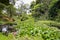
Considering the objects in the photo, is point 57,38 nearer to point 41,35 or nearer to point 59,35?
point 59,35

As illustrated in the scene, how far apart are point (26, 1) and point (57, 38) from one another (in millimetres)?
32407

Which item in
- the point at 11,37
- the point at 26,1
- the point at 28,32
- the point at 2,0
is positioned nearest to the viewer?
the point at 11,37

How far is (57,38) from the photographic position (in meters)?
5.09

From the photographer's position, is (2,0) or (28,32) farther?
(2,0)

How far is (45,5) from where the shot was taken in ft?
91.4

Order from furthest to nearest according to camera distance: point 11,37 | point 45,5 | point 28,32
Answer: point 45,5, point 28,32, point 11,37

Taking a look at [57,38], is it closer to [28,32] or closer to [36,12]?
[28,32]

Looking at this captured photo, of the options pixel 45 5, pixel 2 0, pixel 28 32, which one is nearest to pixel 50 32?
pixel 28 32

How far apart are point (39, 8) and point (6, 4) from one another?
9.93 meters

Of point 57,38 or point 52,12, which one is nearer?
point 57,38

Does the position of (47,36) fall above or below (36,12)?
above

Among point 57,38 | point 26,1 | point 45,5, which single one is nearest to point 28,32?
point 57,38

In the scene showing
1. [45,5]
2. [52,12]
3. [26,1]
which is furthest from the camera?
[26,1]

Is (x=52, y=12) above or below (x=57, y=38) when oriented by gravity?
below
